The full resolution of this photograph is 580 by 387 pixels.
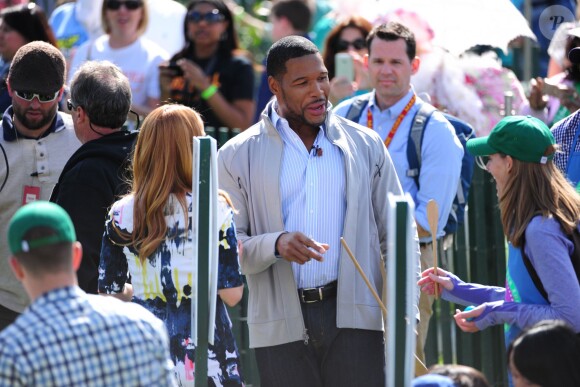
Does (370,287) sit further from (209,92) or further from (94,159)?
(209,92)

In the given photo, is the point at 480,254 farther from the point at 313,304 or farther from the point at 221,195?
the point at 221,195

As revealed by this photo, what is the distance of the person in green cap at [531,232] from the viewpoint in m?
4.41

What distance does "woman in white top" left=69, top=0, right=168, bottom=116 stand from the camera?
830cm

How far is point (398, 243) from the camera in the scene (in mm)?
3475

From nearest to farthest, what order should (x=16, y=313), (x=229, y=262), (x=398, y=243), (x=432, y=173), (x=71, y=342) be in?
(x=71, y=342) < (x=398, y=243) < (x=229, y=262) < (x=16, y=313) < (x=432, y=173)

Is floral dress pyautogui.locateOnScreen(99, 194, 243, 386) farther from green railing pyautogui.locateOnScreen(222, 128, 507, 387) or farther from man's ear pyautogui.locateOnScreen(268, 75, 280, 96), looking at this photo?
green railing pyautogui.locateOnScreen(222, 128, 507, 387)

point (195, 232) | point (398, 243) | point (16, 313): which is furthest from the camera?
point (16, 313)

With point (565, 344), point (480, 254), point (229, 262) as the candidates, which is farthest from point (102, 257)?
point (480, 254)

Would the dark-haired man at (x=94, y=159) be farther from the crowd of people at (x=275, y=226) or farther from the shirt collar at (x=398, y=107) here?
the shirt collar at (x=398, y=107)

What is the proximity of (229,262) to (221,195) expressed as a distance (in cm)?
27

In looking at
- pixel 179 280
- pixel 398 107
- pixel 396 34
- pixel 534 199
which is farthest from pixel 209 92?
pixel 534 199

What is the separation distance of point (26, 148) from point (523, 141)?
2409mm

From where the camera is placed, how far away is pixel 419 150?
6.22 metres

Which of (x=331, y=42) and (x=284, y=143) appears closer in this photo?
(x=284, y=143)
